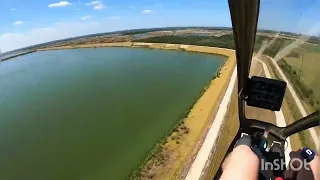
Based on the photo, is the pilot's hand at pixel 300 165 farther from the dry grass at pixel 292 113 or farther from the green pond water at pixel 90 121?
the green pond water at pixel 90 121

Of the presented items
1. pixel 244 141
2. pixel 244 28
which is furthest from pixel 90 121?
pixel 244 28

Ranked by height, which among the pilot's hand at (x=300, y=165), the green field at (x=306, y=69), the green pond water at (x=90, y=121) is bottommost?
the green pond water at (x=90, y=121)

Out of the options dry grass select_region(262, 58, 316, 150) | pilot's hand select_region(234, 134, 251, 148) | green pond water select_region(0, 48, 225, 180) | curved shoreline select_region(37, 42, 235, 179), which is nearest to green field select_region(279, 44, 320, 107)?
dry grass select_region(262, 58, 316, 150)

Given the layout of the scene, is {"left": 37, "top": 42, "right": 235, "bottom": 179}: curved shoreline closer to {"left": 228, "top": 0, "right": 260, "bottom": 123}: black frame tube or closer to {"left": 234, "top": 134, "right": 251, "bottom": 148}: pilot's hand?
{"left": 234, "top": 134, "right": 251, "bottom": 148}: pilot's hand

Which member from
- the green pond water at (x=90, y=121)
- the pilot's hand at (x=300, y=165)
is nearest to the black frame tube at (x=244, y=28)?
the pilot's hand at (x=300, y=165)

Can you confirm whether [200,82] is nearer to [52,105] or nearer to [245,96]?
[52,105]

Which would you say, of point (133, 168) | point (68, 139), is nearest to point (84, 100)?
point (68, 139)
